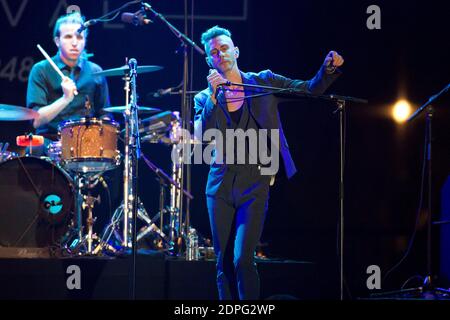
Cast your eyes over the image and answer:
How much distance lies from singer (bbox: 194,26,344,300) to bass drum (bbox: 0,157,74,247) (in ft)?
6.41

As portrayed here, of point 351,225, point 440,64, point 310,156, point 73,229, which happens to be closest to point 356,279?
point 351,225

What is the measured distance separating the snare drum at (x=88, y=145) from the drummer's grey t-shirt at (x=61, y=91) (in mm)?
616

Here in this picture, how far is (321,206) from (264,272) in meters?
1.91

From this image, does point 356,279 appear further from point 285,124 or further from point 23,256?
point 23,256

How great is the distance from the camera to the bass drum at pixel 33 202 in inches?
241

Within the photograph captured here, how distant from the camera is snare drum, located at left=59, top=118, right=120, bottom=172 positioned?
6027 mm

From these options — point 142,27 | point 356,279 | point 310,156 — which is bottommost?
point 356,279

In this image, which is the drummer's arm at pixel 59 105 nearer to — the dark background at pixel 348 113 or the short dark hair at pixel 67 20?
the short dark hair at pixel 67 20

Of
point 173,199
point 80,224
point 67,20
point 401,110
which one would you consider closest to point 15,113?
point 80,224

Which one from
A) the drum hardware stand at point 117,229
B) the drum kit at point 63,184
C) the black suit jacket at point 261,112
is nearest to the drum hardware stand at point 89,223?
the drum kit at point 63,184

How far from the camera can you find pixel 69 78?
6613 mm

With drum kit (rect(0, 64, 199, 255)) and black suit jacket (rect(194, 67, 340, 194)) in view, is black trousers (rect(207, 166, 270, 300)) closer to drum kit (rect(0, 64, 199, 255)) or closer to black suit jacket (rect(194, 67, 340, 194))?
black suit jacket (rect(194, 67, 340, 194))
